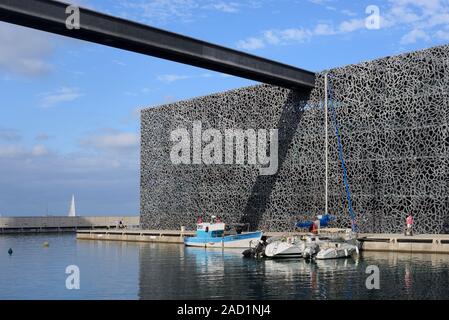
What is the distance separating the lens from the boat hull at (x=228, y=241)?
4069cm

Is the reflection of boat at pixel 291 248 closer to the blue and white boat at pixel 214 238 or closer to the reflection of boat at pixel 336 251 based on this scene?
the reflection of boat at pixel 336 251

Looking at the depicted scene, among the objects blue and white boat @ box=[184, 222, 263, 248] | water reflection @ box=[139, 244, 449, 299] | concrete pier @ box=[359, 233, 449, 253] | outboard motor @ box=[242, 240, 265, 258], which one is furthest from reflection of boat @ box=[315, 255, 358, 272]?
blue and white boat @ box=[184, 222, 263, 248]

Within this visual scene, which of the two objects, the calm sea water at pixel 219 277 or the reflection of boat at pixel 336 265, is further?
the reflection of boat at pixel 336 265

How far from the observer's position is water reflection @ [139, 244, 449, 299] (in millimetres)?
20812

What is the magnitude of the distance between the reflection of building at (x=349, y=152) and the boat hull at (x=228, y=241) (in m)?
5.18

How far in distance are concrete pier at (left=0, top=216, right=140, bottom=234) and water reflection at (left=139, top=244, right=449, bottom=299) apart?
44.8 metres

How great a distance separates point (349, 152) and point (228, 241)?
10139 mm

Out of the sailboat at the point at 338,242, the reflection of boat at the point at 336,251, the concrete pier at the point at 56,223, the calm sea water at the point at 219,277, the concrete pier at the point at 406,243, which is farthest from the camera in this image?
the concrete pier at the point at 56,223

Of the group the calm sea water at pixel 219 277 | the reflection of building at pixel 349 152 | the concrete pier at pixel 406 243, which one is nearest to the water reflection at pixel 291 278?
the calm sea water at pixel 219 277

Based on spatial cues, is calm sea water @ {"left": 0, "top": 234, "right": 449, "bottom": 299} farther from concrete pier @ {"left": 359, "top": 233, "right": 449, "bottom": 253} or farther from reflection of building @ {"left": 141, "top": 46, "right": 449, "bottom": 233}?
reflection of building @ {"left": 141, "top": 46, "right": 449, "bottom": 233}
